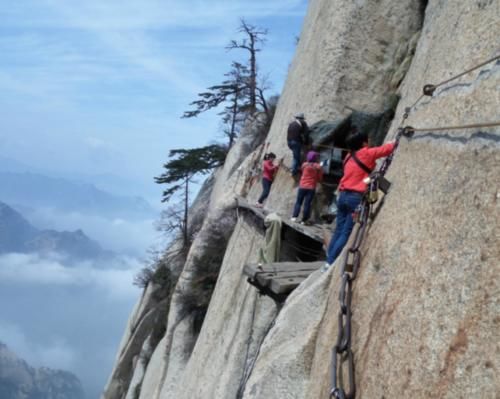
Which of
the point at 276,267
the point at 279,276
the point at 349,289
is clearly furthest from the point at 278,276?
the point at 349,289

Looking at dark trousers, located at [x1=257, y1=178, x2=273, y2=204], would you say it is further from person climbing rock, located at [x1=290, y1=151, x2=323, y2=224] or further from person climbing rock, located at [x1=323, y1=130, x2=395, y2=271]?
person climbing rock, located at [x1=323, y1=130, x2=395, y2=271]

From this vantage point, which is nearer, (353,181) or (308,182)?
(353,181)

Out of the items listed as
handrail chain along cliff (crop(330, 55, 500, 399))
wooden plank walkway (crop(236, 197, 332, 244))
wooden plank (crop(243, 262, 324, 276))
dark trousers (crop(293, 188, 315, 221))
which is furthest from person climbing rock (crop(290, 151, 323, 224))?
handrail chain along cliff (crop(330, 55, 500, 399))

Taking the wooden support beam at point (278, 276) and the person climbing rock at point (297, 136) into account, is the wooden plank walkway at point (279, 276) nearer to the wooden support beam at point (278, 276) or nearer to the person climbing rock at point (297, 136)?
the wooden support beam at point (278, 276)

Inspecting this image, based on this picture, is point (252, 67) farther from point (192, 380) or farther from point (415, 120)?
point (415, 120)

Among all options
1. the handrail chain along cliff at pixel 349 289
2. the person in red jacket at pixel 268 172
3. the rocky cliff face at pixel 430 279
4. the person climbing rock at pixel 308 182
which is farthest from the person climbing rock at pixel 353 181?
the person in red jacket at pixel 268 172

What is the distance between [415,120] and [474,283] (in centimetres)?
271

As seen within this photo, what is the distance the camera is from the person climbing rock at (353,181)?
5820 mm

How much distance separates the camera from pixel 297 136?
466 inches

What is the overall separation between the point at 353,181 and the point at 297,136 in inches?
228

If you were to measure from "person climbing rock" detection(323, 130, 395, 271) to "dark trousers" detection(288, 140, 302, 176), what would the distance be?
17.1ft

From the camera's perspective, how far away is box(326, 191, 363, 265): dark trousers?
6262 mm

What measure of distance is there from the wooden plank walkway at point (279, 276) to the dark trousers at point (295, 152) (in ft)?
13.1

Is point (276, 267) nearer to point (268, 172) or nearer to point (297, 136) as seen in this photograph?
point (297, 136)
